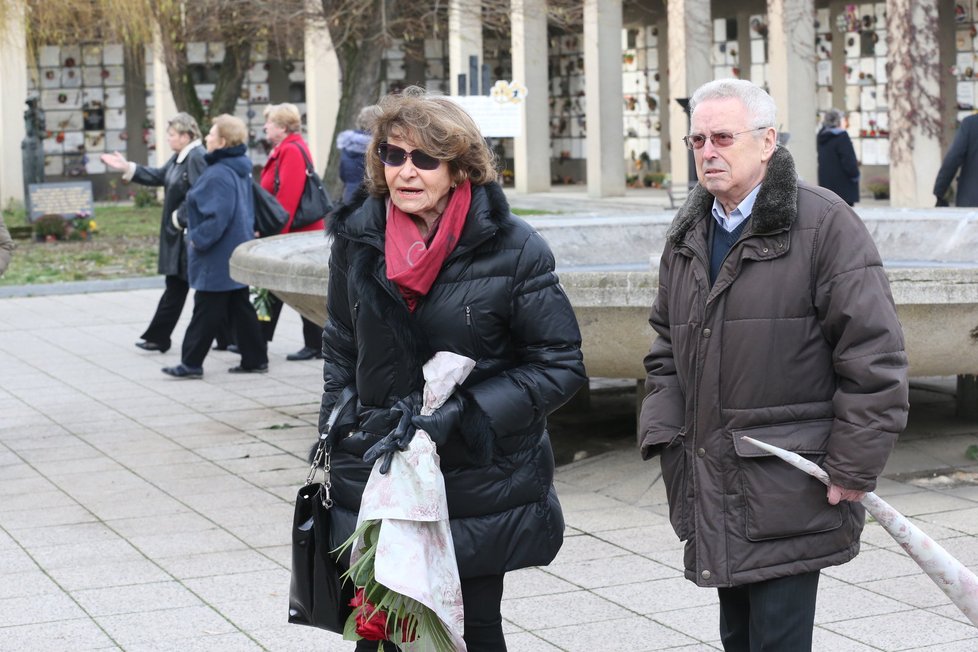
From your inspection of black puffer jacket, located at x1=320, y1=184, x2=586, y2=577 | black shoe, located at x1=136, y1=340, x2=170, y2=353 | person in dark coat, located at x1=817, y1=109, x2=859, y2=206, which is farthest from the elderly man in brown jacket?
person in dark coat, located at x1=817, y1=109, x2=859, y2=206

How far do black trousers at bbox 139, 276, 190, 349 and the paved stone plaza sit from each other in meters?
1.56

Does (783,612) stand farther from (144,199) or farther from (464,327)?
(144,199)

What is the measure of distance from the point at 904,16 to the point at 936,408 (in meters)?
16.6

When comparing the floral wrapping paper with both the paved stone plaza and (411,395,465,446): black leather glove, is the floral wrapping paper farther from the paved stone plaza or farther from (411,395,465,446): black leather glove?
the paved stone plaza

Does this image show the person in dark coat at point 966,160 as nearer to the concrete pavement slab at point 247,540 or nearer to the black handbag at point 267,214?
the concrete pavement slab at point 247,540

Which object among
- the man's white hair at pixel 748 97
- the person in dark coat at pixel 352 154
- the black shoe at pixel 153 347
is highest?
the person in dark coat at pixel 352 154

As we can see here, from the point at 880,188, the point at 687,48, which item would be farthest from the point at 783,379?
the point at 880,188

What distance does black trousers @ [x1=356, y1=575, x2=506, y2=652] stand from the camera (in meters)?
3.97

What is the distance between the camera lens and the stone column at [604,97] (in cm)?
2997

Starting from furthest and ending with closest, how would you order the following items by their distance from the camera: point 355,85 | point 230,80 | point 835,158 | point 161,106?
point 161,106
point 230,80
point 355,85
point 835,158

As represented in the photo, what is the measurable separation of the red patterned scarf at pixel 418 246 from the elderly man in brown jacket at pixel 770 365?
0.57m

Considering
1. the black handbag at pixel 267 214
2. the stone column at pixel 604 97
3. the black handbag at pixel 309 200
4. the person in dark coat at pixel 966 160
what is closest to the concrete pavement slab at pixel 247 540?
the black handbag at pixel 267 214

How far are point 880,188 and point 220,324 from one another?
18.8m

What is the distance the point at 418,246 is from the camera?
3.81 metres
